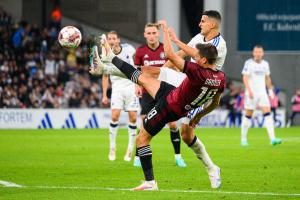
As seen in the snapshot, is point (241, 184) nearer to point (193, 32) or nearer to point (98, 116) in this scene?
point (98, 116)

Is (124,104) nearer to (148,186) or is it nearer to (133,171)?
(133,171)

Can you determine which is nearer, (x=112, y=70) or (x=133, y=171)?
(x=112, y=70)

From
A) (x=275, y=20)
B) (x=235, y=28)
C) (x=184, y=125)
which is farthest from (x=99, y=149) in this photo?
(x=235, y=28)

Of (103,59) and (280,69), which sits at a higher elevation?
(103,59)

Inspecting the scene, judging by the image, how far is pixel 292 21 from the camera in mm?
33969

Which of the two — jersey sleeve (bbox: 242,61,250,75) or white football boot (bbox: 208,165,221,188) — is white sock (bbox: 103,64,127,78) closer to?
white football boot (bbox: 208,165,221,188)

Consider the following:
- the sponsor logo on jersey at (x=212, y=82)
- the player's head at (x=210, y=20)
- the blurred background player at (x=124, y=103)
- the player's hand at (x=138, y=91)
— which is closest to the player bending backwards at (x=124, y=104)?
the blurred background player at (x=124, y=103)

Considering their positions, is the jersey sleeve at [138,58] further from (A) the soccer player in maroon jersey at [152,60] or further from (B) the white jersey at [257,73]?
(B) the white jersey at [257,73]

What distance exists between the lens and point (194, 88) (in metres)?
11.8

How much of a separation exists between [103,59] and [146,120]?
1.42m

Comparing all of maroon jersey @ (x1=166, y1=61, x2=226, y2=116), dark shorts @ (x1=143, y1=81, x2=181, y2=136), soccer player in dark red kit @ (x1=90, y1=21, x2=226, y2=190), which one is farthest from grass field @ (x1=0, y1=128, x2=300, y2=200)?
maroon jersey @ (x1=166, y1=61, x2=226, y2=116)

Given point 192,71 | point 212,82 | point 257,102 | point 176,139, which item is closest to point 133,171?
point 176,139

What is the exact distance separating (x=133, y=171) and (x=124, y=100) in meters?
3.09

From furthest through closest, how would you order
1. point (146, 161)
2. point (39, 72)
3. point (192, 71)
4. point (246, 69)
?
1. point (39, 72)
2. point (246, 69)
3. point (146, 161)
4. point (192, 71)
